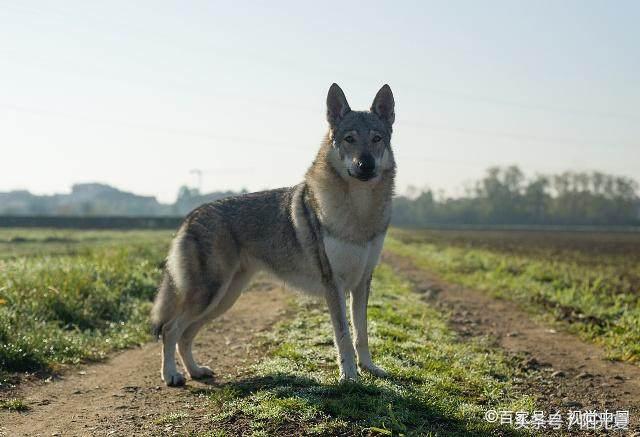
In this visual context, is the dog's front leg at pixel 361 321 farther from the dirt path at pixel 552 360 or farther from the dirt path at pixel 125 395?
the dirt path at pixel 552 360

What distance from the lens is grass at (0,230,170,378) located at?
857cm

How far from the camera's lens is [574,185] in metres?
132

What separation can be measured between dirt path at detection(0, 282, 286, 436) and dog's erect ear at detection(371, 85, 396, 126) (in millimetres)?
3741

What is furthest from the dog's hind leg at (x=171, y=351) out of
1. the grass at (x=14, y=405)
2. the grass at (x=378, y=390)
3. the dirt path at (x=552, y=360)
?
the dirt path at (x=552, y=360)

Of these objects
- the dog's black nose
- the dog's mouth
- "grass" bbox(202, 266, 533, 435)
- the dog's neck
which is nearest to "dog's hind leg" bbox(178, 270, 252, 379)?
"grass" bbox(202, 266, 533, 435)

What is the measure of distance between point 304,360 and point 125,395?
2187mm

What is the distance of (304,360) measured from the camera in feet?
25.5

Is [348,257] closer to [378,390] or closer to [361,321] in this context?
[361,321]

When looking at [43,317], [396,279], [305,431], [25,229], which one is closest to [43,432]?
[305,431]

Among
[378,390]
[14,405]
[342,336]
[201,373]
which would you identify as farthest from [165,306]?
[378,390]

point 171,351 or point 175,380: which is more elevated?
point 171,351

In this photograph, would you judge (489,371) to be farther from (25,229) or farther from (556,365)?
(25,229)

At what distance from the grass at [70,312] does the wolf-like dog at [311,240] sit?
2.02 m

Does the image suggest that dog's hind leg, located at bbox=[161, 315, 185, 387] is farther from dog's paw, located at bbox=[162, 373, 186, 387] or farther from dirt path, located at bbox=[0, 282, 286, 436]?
dirt path, located at bbox=[0, 282, 286, 436]
